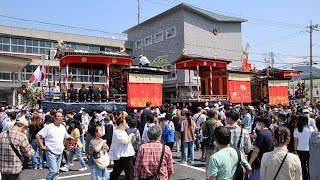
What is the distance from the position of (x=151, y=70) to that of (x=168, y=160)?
579 inches

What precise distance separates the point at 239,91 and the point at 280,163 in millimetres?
20701

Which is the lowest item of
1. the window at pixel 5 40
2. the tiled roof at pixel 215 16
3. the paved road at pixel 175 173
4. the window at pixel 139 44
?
the paved road at pixel 175 173

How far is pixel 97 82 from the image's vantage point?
118 ft

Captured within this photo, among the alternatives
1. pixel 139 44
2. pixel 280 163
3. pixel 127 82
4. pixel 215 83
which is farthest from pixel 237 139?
pixel 139 44

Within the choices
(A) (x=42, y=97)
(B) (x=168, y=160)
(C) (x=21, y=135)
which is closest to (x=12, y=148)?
(C) (x=21, y=135)

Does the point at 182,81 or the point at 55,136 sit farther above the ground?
the point at 182,81

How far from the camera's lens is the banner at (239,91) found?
23094 millimetres

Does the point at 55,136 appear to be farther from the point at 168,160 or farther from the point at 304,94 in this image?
the point at 304,94

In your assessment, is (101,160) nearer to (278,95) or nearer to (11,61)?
(11,61)

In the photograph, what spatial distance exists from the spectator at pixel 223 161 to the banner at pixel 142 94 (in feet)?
46.5

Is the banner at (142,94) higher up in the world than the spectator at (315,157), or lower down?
higher up

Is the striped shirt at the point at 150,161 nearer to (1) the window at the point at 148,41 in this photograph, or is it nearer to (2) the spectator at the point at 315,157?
(2) the spectator at the point at 315,157

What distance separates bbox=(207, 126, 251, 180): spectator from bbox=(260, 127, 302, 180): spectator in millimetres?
357

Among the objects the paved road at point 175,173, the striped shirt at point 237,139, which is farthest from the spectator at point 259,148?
the paved road at point 175,173
